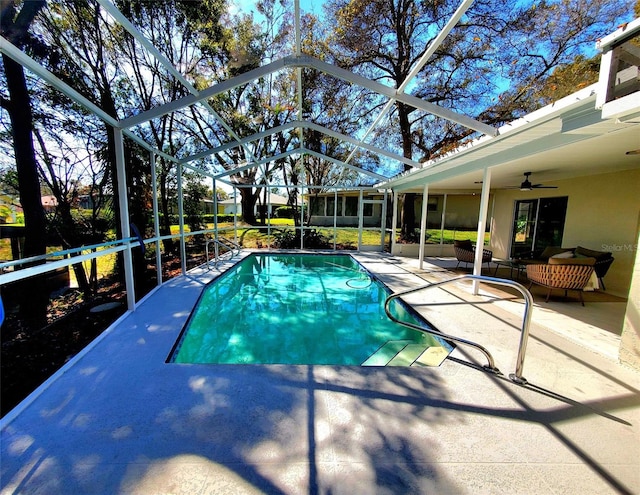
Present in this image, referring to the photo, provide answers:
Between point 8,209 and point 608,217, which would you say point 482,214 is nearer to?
point 608,217

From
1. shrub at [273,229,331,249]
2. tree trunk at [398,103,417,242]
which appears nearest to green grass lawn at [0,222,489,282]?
shrub at [273,229,331,249]

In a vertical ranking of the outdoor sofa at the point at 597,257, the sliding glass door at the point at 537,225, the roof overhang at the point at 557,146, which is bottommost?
the outdoor sofa at the point at 597,257

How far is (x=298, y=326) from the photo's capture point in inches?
183

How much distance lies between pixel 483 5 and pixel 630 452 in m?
10.6

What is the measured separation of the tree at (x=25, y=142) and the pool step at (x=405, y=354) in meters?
4.81

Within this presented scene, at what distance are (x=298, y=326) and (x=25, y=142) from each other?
15.2 ft

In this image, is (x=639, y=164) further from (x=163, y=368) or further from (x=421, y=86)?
(x=163, y=368)

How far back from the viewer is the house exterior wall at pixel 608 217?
558 cm

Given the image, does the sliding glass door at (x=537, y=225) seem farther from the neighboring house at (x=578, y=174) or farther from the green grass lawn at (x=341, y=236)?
the green grass lawn at (x=341, y=236)

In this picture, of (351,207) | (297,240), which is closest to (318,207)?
(351,207)

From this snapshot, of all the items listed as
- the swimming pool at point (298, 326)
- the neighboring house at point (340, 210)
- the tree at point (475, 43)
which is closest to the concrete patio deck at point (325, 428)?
the swimming pool at point (298, 326)

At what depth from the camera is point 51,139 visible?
160 inches

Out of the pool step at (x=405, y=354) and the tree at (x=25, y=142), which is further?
the tree at (x=25, y=142)

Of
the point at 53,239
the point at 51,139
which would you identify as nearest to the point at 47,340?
the point at 53,239
